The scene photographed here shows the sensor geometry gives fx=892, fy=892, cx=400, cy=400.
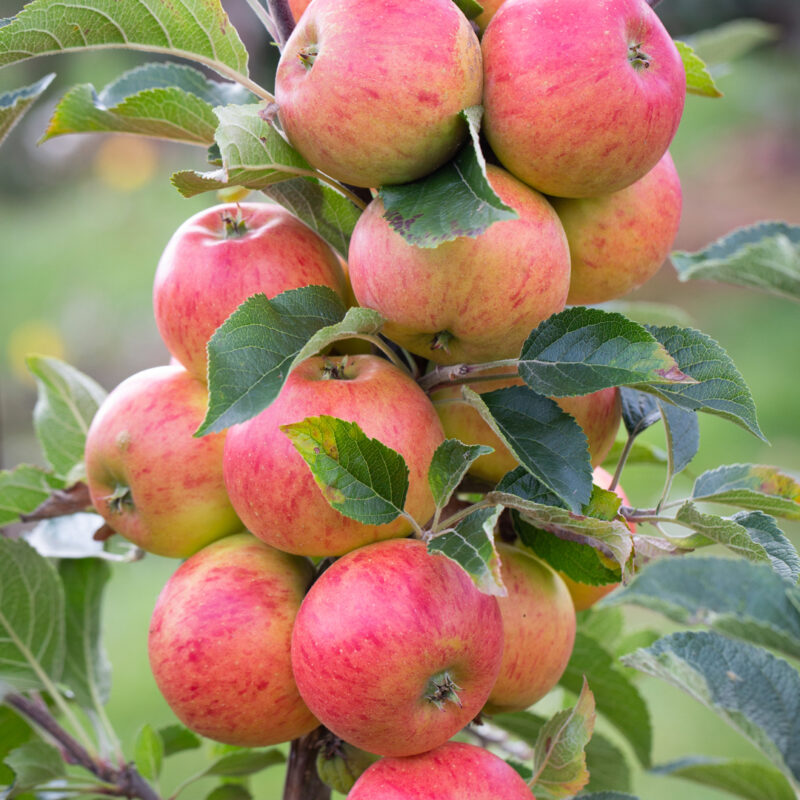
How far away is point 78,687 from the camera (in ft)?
3.26

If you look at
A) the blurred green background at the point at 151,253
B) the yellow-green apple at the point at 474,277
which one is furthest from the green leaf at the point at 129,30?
the blurred green background at the point at 151,253

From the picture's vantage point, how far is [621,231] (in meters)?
0.69

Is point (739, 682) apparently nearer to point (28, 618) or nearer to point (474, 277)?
point (474, 277)

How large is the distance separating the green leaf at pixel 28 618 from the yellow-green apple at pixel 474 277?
1.56 ft

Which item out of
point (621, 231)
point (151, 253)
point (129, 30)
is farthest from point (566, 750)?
point (151, 253)

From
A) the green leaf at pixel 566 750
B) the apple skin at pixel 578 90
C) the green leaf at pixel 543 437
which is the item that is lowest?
the green leaf at pixel 566 750

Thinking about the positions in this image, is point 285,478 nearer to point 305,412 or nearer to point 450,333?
point 305,412

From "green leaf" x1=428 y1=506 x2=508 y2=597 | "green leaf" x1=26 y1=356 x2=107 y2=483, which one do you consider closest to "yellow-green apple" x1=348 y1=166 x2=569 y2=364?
"green leaf" x1=428 y1=506 x2=508 y2=597

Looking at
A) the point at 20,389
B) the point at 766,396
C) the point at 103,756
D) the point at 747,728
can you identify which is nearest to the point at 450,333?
the point at 747,728

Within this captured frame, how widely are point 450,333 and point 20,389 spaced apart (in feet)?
13.1

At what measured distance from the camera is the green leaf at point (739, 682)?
681 mm

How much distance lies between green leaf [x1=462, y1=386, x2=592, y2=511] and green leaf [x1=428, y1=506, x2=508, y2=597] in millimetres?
52

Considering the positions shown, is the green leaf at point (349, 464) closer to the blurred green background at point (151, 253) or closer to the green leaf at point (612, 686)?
the green leaf at point (612, 686)

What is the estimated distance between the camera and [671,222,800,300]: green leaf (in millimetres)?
913
